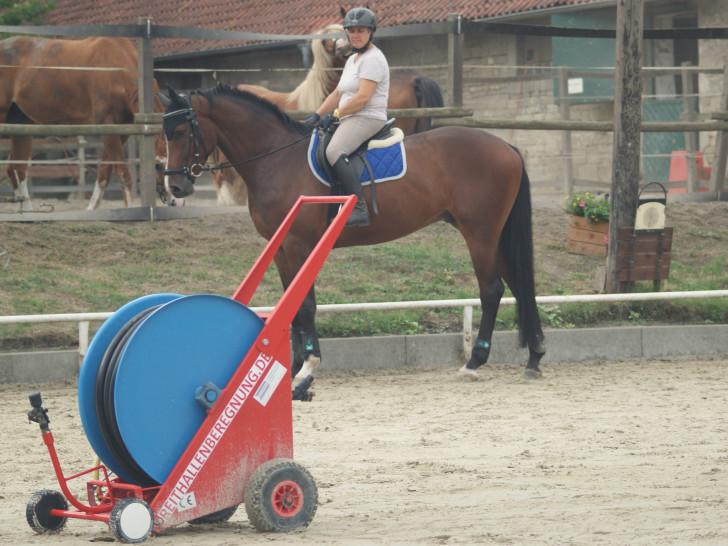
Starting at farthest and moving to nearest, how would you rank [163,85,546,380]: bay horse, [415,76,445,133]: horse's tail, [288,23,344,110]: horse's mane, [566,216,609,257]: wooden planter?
[288,23,344,110]: horse's mane → [415,76,445,133]: horse's tail → [566,216,609,257]: wooden planter → [163,85,546,380]: bay horse

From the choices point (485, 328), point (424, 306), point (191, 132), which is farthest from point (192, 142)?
point (485, 328)

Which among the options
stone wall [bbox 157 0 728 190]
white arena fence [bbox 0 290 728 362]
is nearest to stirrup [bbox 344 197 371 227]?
white arena fence [bbox 0 290 728 362]

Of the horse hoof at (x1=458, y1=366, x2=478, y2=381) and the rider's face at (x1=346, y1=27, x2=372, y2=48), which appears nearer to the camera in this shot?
the rider's face at (x1=346, y1=27, x2=372, y2=48)

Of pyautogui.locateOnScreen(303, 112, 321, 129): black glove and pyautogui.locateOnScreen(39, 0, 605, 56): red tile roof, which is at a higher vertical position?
pyautogui.locateOnScreen(39, 0, 605, 56): red tile roof

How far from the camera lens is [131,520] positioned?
4.12 metres

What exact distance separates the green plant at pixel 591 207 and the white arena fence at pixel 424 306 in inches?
72.4

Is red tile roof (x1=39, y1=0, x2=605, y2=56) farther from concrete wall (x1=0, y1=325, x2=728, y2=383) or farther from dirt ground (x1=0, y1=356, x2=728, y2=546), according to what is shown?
dirt ground (x1=0, y1=356, x2=728, y2=546)

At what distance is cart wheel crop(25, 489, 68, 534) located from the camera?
436 centimetres

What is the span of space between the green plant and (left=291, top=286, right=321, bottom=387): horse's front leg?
4689 millimetres

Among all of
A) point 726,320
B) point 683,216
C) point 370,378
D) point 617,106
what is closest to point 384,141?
point 370,378

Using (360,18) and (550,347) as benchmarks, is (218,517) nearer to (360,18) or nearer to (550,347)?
(360,18)

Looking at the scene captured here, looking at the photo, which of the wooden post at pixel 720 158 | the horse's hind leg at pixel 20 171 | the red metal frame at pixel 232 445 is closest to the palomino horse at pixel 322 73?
the horse's hind leg at pixel 20 171

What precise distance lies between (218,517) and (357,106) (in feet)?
13.4

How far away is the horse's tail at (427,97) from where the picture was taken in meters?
12.2
